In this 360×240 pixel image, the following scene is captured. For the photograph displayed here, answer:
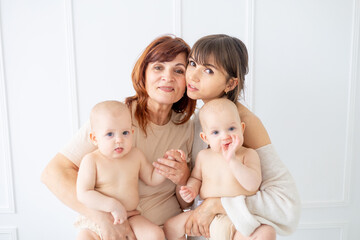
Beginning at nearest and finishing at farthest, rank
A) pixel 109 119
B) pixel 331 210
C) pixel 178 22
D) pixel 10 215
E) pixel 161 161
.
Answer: pixel 109 119
pixel 161 161
pixel 178 22
pixel 10 215
pixel 331 210

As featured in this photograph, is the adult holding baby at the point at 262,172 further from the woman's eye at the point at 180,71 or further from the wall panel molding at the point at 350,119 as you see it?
the wall panel molding at the point at 350,119

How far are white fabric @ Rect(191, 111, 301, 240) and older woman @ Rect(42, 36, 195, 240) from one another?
12.4 inches

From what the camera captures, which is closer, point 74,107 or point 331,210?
point 74,107

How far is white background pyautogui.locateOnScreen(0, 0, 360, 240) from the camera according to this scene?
7.94ft

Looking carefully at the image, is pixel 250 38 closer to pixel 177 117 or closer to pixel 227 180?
pixel 177 117

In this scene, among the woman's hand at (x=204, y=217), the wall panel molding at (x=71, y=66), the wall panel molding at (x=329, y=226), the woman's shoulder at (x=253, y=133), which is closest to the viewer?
the woman's hand at (x=204, y=217)

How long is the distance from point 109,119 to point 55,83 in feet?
4.63

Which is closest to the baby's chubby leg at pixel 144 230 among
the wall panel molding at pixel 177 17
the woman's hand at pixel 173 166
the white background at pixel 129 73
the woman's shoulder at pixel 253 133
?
the woman's hand at pixel 173 166

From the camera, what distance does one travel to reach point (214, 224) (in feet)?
4.57

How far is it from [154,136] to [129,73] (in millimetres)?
991

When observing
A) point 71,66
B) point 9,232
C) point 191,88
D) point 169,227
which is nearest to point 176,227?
point 169,227

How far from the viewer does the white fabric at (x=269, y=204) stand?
4.30 feet

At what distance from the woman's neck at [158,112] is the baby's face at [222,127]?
385 millimetres

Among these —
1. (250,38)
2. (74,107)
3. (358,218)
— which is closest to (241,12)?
(250,38)
